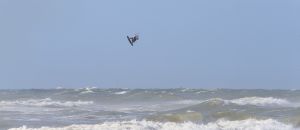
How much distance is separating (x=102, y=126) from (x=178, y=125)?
2448 mm

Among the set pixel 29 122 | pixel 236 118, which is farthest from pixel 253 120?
pixel 29 122

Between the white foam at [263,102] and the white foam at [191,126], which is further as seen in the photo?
the white foam at [263,102]

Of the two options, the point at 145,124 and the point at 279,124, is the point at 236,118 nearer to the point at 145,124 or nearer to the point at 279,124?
the point at 279,124

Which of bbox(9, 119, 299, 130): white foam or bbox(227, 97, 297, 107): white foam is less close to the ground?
bbox(227, 97, 297, 107): white foam

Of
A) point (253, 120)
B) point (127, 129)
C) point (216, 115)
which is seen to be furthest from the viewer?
point (216, 115)

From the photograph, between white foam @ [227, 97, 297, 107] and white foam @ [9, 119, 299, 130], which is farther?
white foam @ [227, 97, 297, 107]

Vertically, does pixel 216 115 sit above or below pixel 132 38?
below

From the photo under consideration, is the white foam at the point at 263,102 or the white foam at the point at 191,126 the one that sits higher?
the white foam at the point at 263,102

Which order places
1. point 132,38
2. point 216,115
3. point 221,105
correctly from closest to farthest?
point 132,38, point 216,115, point 221,105

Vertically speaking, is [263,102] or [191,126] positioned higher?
[263,102]

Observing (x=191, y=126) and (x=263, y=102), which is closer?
(x=191, y=126)

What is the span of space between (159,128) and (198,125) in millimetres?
1478

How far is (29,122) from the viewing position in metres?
24.1

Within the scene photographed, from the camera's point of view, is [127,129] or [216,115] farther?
[216,115]
